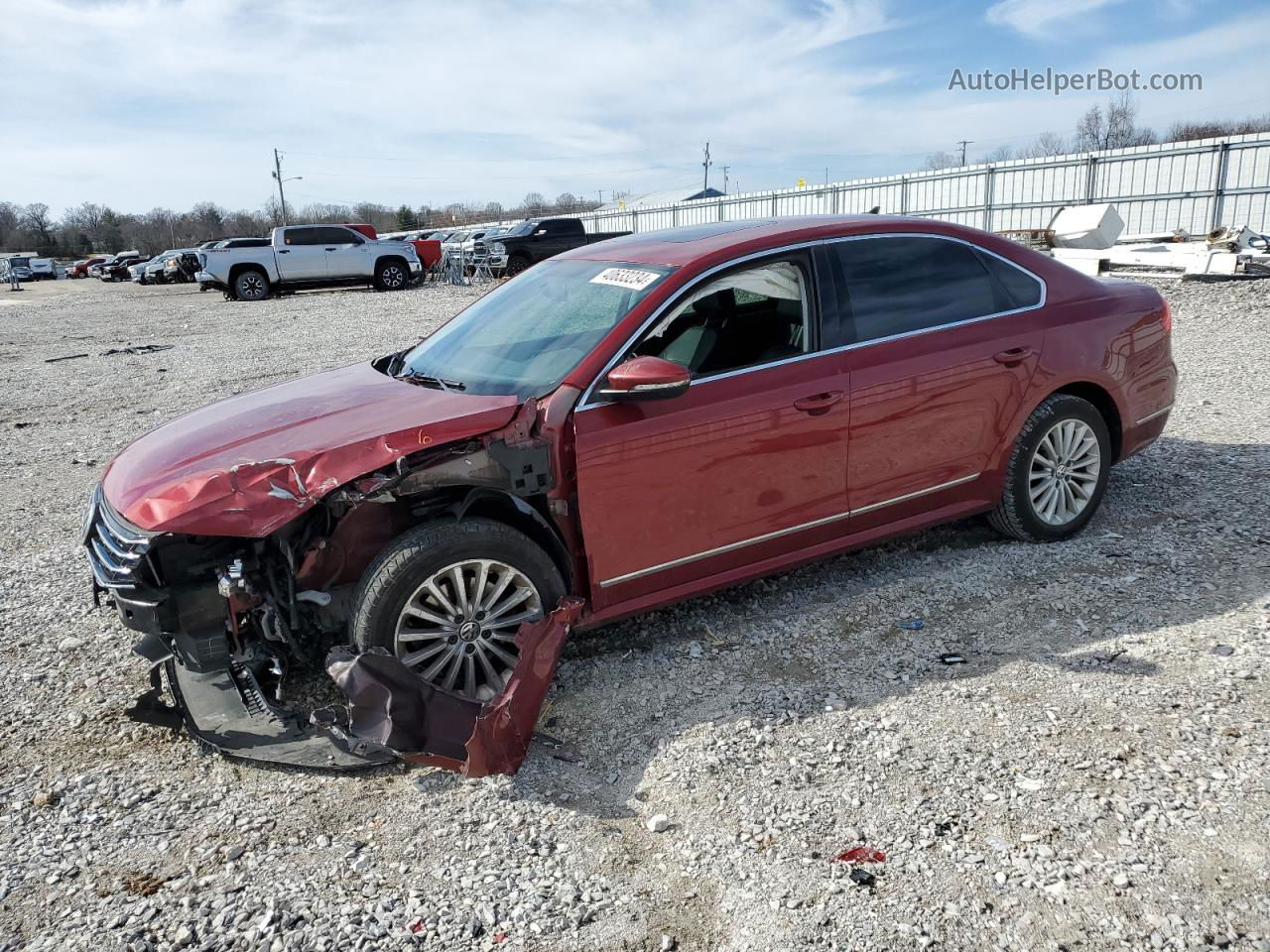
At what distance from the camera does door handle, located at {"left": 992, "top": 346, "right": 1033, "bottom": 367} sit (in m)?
4.40

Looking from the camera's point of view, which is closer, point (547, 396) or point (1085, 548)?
point (547, 396)

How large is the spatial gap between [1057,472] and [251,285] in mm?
25489

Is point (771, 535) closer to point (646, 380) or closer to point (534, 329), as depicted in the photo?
point (646, 380)

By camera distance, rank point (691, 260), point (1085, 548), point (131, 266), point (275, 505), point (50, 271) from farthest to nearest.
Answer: point (50, 271)
point (131, 266)
point (1085, 548)
point (691, 260)
point (275, 505)

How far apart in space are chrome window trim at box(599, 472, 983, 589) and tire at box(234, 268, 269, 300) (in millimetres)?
25242

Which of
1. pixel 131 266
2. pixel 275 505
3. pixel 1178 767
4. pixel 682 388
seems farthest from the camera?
pixel 131 266

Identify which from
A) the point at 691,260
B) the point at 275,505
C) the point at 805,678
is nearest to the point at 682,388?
the point at 691,260

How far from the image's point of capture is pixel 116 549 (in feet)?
10.7

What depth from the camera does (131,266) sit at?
49.8 m

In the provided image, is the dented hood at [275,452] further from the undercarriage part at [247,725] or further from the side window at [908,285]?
the side window at [908,285]

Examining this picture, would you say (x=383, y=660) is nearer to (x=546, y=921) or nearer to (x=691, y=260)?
(x=546, y=921)

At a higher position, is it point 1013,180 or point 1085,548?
point 1013,180

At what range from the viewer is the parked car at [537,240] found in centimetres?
2683

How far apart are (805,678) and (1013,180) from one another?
74.1ft
